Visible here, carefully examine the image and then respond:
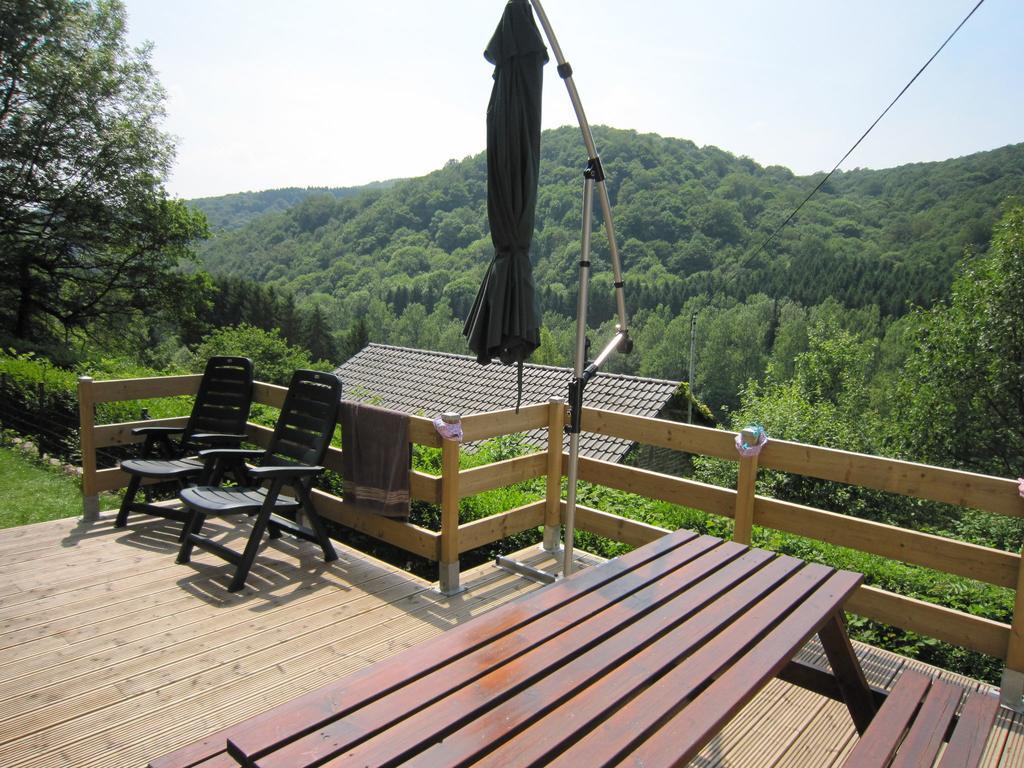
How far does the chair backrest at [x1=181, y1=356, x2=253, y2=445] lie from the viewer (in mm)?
4348

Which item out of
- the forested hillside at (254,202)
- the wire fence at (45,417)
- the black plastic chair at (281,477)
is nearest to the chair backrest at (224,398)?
the black plastic chair at (281,477)

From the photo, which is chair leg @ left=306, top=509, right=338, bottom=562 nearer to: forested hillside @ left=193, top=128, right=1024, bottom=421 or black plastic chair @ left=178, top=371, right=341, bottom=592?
black plastic chair @ left=178, top=371, right=341, bottom=592

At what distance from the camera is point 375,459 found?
139 inches

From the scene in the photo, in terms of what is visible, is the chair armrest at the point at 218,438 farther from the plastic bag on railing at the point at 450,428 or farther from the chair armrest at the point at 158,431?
the plastic bag on railing at the point at 450,428

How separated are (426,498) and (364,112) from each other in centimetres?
968

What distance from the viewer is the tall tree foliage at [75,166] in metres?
15.1

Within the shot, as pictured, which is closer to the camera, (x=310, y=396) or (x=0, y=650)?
(x=0, y=650)

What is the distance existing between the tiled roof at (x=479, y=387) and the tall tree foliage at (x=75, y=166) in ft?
21.8

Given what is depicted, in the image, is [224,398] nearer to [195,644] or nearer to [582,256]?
[195,644]

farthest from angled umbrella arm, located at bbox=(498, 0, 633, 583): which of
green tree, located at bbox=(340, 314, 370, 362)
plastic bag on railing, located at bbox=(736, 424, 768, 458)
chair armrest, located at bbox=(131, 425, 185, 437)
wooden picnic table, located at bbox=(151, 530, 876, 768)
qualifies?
green tree, located at bbox=(340, 314, 370, 362)

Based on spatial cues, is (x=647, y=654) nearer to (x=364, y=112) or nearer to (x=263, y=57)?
(x=263, y=57)

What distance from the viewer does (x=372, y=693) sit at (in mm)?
1368

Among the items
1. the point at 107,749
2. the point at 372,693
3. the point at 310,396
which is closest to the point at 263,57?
the point at 310,396

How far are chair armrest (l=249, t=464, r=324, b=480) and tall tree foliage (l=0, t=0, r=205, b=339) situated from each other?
1634 cm
